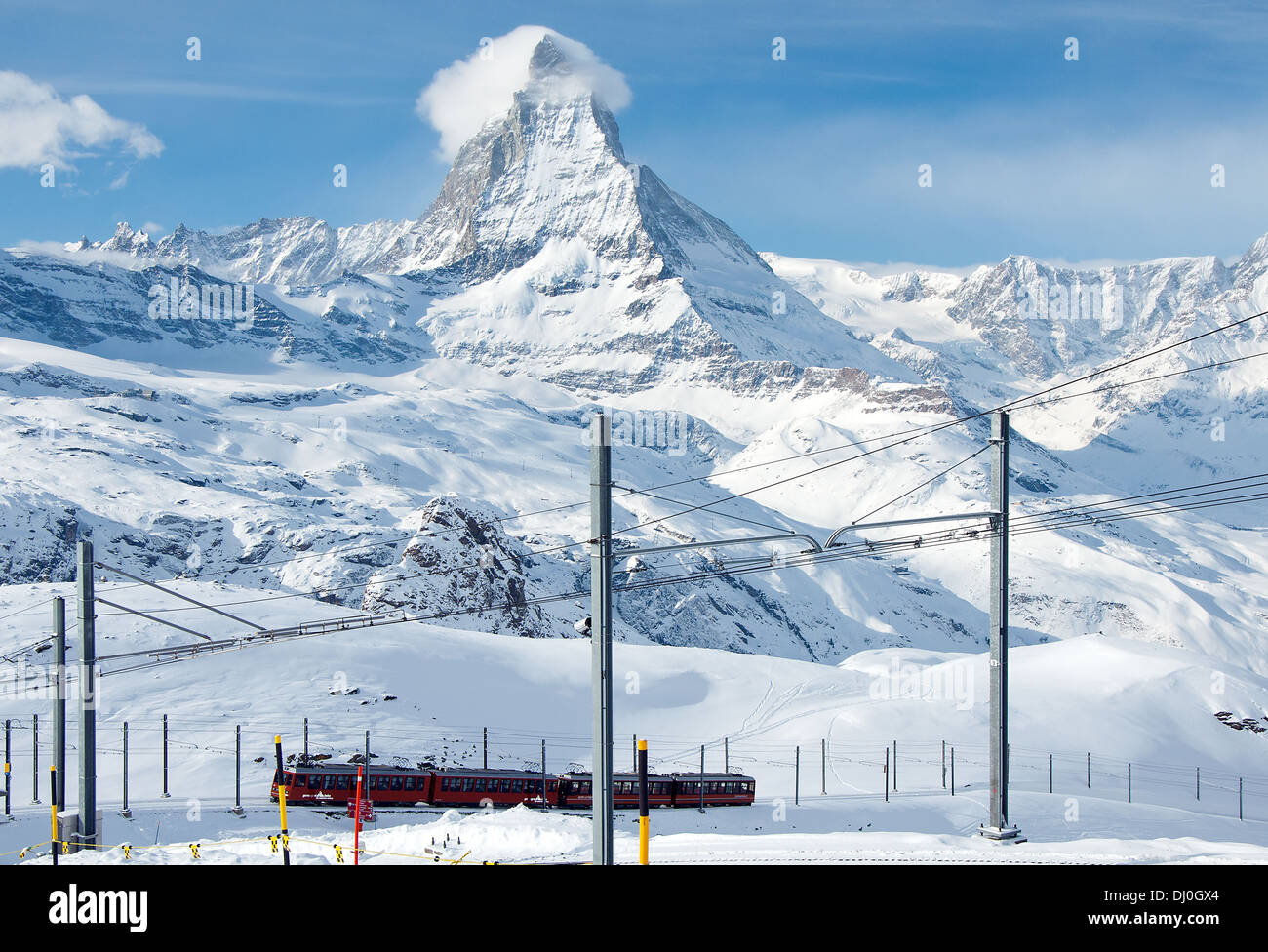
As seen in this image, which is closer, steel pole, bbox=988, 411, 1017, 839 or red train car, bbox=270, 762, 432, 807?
steel pole, bbox=988, 411, 1017, 839

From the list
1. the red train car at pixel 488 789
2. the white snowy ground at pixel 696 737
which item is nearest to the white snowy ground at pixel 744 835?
the white snowy ground at pixel 696 737

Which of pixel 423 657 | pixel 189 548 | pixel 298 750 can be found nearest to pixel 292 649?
pixel 423 657

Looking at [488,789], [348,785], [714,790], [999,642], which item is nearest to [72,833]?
[999,642]
